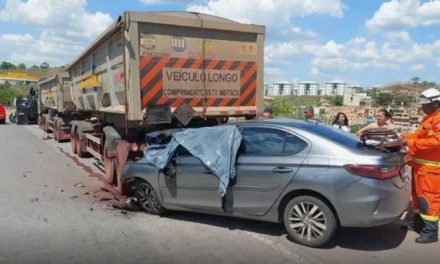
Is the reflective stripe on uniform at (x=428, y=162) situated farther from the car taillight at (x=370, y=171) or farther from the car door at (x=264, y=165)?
the car door at (x=264, y=165)

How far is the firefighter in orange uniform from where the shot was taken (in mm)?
5895

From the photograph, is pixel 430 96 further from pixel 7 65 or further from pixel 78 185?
pixel 7 65

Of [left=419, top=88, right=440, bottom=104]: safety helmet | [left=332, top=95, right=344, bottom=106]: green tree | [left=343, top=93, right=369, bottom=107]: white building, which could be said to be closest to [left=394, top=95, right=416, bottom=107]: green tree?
[left=332, top=95, right=344, bottom=106]: green tree

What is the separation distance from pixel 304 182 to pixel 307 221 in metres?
0.45

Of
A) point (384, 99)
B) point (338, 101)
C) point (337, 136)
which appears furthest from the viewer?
point (338, 101)

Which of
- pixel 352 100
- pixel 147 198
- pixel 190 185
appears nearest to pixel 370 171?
pixel 190 185

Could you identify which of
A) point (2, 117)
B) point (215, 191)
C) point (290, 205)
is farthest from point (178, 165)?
point (2, 117)

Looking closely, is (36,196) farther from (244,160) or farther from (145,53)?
(244,160)

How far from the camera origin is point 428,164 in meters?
5.97

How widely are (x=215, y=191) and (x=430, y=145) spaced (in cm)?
264

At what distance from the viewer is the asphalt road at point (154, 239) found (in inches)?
211

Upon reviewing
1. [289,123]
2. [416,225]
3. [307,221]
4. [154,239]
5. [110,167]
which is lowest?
[154,239]

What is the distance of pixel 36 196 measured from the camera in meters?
8.50

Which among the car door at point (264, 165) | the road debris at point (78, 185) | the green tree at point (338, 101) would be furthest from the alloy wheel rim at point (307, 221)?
the green tree at point (338, 101)
